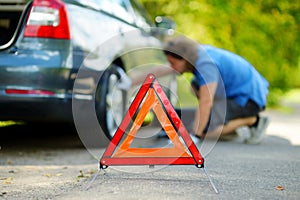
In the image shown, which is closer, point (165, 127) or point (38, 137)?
point (165, 127)

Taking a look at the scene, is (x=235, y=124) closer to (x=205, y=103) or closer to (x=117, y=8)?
(x=205, y=103)

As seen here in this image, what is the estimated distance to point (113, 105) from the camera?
6.29 metres

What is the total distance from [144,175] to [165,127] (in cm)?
63

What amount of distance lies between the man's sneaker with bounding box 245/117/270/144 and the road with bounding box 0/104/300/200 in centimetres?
15

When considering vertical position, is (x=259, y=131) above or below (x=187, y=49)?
below

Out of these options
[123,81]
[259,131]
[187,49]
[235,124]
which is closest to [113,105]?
[123,81]

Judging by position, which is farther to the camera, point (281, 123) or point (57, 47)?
point (281, 123)

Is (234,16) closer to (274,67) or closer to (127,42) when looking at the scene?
(274,67)

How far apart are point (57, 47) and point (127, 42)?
1.19 meters

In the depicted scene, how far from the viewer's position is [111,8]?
6383mm

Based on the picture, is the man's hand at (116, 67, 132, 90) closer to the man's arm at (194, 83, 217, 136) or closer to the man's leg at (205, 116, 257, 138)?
the man's arm at (194, 83, 217, 136)

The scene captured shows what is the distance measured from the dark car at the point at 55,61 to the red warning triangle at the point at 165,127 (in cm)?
148

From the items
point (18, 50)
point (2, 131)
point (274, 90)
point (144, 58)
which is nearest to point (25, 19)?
point (18, 50)

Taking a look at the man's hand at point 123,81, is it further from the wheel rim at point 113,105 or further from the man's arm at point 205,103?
the man's arm at point 205,103
